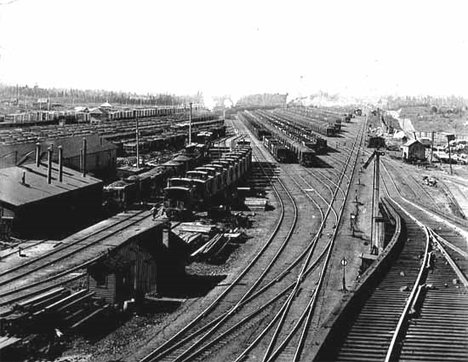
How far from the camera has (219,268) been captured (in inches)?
842

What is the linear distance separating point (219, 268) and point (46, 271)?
6.55 m

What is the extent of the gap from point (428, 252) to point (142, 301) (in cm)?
939

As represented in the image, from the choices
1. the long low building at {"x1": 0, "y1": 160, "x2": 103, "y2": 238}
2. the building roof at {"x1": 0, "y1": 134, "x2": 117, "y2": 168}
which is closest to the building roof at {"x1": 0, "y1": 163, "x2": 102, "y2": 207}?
the long low building at {"x1": 0, "y1": 160, "x2": 103, "y2": 238}

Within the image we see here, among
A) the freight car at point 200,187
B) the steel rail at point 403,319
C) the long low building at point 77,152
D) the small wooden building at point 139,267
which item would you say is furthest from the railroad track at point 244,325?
the long low building at point 77,152

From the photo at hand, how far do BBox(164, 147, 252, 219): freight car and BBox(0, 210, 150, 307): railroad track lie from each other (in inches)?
159

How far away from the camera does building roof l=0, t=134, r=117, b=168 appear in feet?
109

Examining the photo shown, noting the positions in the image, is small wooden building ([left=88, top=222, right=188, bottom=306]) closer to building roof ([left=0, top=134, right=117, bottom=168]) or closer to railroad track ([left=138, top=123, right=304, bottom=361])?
railroad track ([left=138, top=123, right=304, bottom=361])

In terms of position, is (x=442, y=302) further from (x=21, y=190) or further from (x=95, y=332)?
(x=21, y=190)

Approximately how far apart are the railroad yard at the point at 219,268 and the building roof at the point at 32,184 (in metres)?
0.12

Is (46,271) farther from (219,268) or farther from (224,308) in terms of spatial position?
(224,308)

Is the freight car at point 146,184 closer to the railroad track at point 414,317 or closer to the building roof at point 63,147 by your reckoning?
the building roof at point 63,147

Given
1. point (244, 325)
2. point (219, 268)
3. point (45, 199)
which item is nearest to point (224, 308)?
point (244, 325)

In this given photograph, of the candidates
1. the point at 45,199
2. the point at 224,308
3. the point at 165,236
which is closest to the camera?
the point at 224,308

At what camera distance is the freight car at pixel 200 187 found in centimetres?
2877
